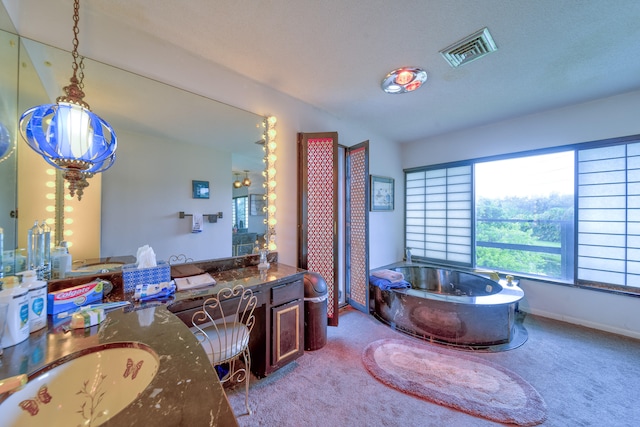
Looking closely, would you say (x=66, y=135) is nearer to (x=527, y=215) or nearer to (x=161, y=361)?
(x=161, y=361)

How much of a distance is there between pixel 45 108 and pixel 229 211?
3.92 feet

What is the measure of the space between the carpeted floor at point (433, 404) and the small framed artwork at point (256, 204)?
141cm

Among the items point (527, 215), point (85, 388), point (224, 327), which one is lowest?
point (224, 327)

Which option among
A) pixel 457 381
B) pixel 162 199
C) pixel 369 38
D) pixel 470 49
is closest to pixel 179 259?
pixel 162 199

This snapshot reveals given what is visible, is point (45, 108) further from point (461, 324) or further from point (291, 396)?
point (461, 324)

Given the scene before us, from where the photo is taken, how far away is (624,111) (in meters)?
2.40

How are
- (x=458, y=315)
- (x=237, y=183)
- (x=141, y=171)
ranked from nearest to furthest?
(x=141, y=171)
(x=237, y=183)
(x=458, y=315)

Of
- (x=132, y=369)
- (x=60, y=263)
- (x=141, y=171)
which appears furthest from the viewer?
(x=141, y=171)

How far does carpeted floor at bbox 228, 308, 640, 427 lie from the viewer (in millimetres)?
1430

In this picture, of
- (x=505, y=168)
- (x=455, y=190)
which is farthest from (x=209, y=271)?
(x=505, y=168)

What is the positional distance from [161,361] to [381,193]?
11.1 feet

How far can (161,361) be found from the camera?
69 centimetres

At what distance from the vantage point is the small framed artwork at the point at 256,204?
7.18 feet

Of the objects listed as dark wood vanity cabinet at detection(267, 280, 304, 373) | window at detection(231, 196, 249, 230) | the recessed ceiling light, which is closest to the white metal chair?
dark wood vanity cabinet at detection(267, 280, 304, 373)
